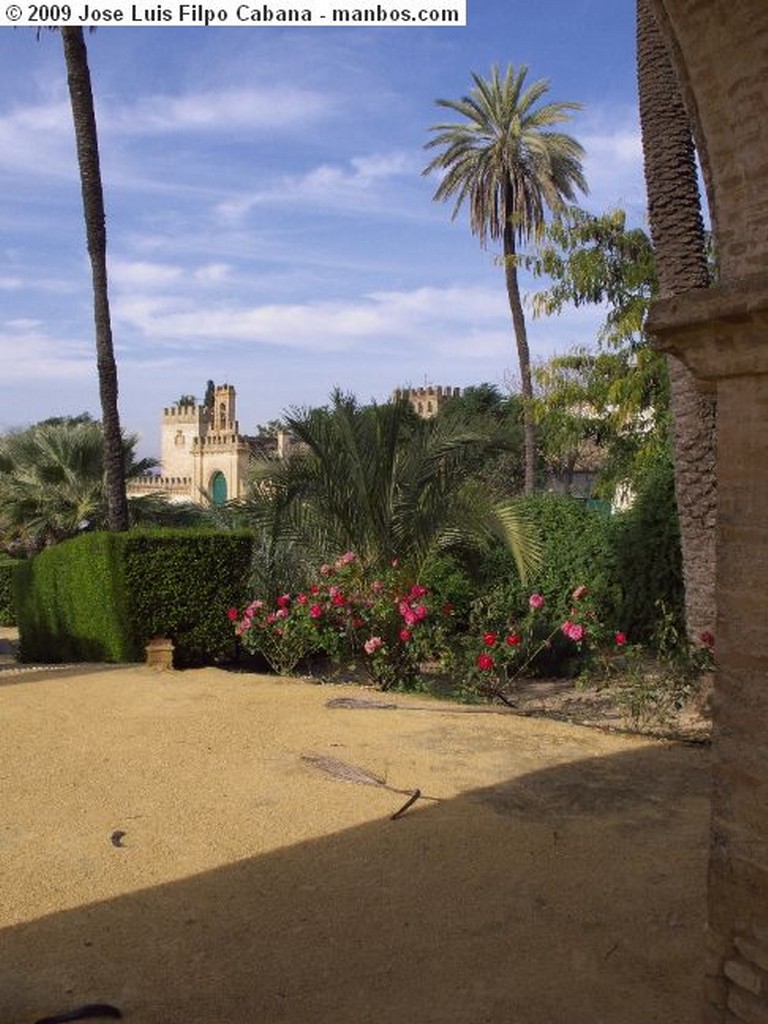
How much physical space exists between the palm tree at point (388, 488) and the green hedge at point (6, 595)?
666 inches

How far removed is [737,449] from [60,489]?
66.9 feet

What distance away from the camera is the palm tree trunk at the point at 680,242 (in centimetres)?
905

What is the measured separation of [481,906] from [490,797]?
1517mm

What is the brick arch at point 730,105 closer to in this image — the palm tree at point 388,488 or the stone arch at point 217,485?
the palm tree at point 388,488

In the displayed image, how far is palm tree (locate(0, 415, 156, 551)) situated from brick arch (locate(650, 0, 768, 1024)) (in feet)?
63.9

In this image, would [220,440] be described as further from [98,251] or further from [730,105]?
[730,105]

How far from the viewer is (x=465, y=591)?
13.6 m

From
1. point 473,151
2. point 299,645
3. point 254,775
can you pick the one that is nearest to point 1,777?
point 254,775

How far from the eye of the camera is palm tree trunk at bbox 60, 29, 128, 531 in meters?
14.8

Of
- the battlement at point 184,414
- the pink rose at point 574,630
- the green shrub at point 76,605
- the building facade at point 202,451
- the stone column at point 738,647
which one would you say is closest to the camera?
the stone column at point 738,647

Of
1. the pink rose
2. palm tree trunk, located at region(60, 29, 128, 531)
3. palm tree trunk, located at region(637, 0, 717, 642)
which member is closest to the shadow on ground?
the pink rose

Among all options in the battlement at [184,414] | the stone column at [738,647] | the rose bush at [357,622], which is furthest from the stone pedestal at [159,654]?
the battlement at [184,414]

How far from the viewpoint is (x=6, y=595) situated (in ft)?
86.7

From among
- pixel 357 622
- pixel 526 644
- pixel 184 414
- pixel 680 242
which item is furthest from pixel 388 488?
pixel 184 414
